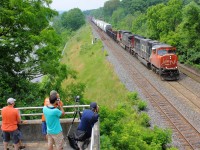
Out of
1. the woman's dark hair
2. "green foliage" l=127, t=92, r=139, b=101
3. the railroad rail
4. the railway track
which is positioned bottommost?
the railway track

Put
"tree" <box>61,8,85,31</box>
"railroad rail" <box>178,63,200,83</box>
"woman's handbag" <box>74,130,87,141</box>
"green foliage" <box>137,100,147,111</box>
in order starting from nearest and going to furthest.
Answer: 1. "woman's handbag" <box>74,130,87,141</box>
2. "green foliage" <box>137,100,147,111</box>
3. "railroad rail" <box>178,63,200,83</box>
4. "tree" <box>61,8,85,31</box>

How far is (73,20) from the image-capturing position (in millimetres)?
148000

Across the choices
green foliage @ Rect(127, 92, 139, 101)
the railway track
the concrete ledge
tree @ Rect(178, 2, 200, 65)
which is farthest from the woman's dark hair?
tree @ Rect(178, 2, 200, 65)

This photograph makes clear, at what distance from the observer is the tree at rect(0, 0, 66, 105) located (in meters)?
13.9

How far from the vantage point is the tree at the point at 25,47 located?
1385 centimetres

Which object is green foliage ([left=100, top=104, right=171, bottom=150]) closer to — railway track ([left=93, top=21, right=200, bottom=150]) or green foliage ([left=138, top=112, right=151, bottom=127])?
railway track ([left=93, top=21, right=200, bottom=150])

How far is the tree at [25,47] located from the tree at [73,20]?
435 ft

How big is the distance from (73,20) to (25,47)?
136 metres

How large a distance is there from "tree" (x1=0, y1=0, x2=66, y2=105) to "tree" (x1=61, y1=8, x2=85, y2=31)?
13267 centimetres

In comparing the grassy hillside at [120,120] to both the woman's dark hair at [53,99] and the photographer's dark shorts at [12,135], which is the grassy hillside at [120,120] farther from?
the woman's dark hair at [53,99]

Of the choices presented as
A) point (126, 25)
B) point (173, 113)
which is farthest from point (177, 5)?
point (126, 25)

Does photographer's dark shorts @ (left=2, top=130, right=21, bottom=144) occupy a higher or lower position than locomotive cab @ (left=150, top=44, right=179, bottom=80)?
higher

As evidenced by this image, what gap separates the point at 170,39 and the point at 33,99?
30.1 m

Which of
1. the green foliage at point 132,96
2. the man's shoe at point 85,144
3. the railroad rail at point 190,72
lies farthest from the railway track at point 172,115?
the man's shoe at point 85,144
